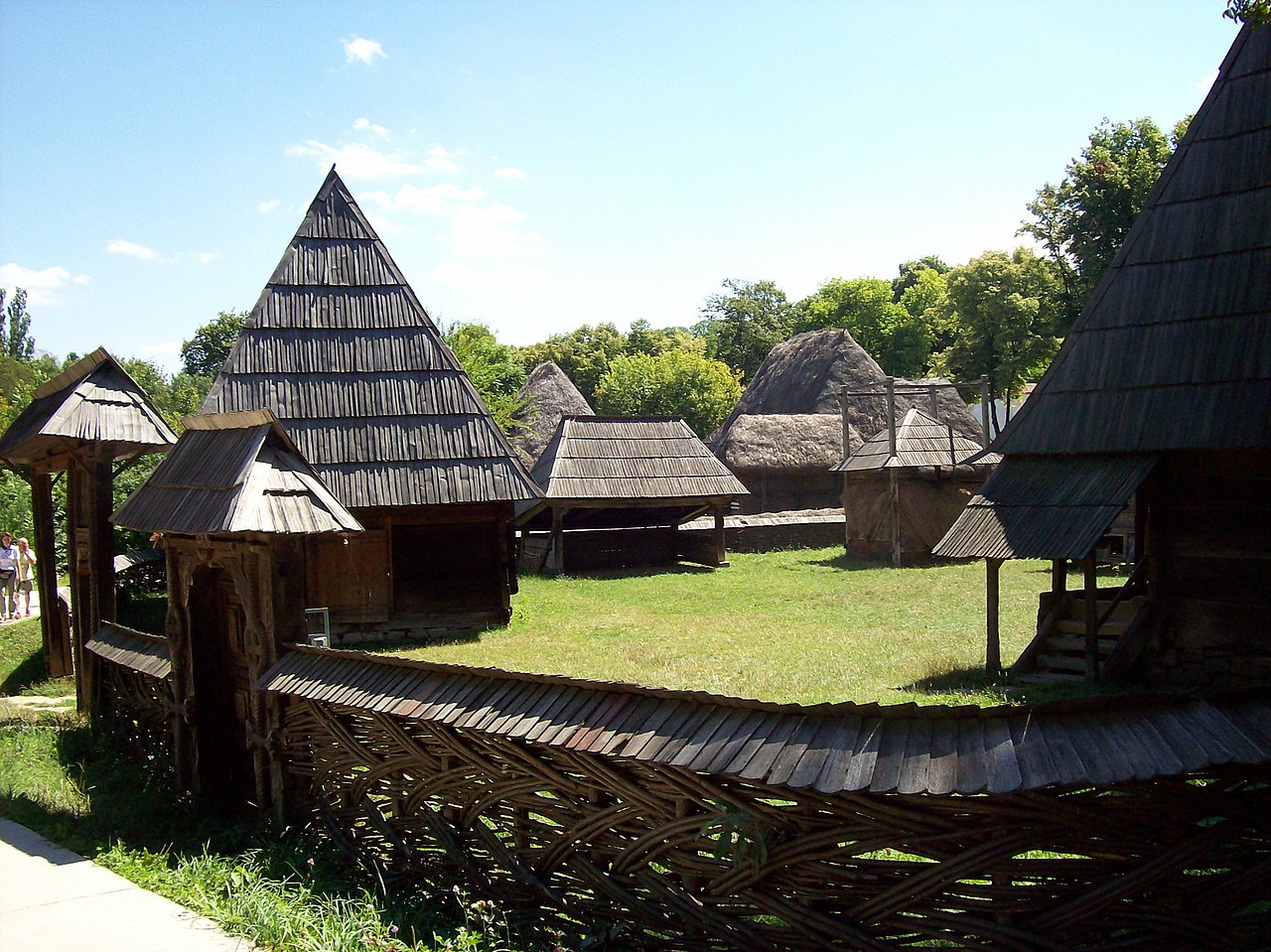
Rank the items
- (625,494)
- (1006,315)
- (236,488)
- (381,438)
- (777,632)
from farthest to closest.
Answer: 1. (1006,315)
2. (625,494)
3. (381,438)
4. (777,632)
5. (236,488)

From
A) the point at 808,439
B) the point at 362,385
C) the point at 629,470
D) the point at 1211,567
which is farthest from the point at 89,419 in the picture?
the point at 808,439

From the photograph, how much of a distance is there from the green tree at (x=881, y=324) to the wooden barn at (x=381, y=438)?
50.5 metres

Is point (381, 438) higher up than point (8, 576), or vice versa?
point (381, 438)

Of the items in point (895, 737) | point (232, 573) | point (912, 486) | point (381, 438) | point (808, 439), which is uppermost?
point (808, 439)

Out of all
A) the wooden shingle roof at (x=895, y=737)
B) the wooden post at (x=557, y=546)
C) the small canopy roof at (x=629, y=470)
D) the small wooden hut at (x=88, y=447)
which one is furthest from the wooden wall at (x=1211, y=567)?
the wooden post at (x=557, y=546)

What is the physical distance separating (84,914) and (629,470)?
17299 mm

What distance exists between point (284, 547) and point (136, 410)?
178 inches

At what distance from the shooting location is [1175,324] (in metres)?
9.45

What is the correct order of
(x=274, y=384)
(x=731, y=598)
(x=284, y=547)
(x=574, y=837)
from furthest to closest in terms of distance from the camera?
(x=731, y=598) → (x=274, y=384) → (x=284, y=547) → (x=574, y=837)

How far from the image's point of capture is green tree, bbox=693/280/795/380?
67688 mm

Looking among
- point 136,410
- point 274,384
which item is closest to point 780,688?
point 136,410

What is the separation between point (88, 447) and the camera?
9672mm

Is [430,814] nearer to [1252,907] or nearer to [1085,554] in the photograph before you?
[1252,907]

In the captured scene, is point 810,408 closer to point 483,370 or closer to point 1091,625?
point 483,370
